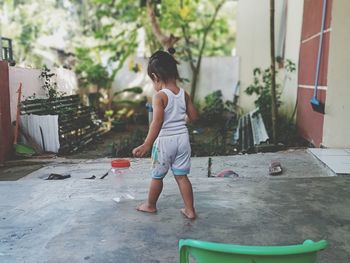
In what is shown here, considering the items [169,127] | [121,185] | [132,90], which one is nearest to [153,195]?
[169,127]

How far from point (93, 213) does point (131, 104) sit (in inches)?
342

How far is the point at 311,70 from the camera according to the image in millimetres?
5984

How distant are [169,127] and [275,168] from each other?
1.99 m

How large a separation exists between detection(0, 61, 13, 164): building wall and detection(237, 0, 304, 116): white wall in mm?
5210

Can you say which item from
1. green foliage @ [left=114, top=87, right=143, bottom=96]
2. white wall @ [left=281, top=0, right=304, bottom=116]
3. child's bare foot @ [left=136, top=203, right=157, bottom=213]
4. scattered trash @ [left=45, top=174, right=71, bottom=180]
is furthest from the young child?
green foliage @ [left=114, top=87, right=143, bottom=96]

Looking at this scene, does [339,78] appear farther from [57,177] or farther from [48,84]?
[48,84]

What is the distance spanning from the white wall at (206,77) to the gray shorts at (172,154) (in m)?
9.16

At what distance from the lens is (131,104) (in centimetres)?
1151

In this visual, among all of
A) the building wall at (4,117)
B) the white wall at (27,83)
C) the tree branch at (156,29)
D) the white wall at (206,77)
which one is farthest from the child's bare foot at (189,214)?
the white wall at (206,77)

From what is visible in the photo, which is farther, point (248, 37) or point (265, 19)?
point (248, 37)

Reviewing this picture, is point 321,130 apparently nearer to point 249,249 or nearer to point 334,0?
point 334,0

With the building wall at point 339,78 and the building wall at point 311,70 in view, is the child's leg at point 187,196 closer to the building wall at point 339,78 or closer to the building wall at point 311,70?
the building wall at point 339,78

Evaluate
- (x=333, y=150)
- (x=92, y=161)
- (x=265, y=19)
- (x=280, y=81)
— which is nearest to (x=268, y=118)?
(x=280, y=81)

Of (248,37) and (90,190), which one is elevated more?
(248,37)
